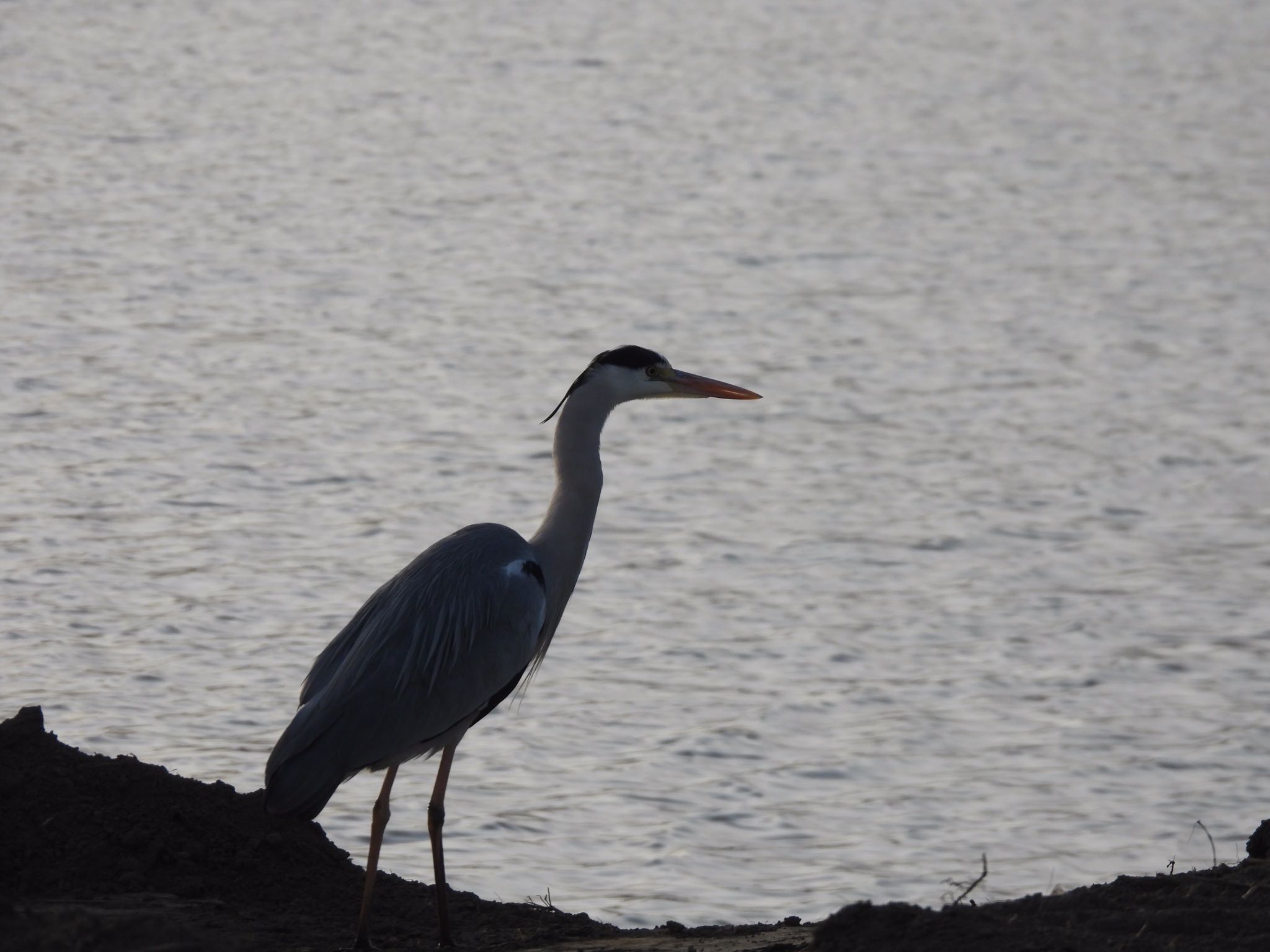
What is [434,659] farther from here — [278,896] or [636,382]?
[636,382]

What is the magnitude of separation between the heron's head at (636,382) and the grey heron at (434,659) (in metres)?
0.05

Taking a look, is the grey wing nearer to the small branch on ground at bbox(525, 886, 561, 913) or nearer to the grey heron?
the grey heron

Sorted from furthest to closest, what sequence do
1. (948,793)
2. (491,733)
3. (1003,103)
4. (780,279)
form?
(1003,103)
(780,279)
(491,733)
(948,793)

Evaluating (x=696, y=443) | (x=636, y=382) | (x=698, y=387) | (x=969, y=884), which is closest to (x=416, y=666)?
(x=636, y=382)

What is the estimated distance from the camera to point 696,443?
37.3ft

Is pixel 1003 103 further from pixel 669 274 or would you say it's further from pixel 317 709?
pixel 317 709

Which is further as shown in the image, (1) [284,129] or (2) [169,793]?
(1) [284,129]

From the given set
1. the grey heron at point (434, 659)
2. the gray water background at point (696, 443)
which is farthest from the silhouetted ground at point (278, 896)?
the gray water background at point (696, 443)

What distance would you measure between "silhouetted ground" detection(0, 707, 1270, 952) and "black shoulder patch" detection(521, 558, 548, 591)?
0.96 meters

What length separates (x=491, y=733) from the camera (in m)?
7.46

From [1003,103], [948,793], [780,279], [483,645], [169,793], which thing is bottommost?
[948,793]

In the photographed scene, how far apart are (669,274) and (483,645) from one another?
9827 mm

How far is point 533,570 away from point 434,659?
52 cm

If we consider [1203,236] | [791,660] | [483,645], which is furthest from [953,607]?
[1203,236]
